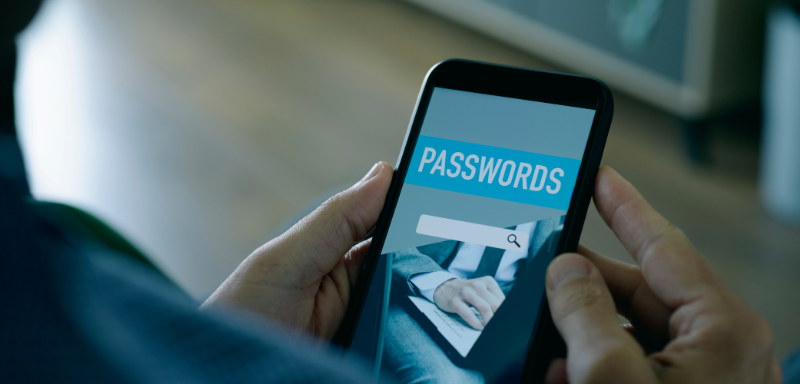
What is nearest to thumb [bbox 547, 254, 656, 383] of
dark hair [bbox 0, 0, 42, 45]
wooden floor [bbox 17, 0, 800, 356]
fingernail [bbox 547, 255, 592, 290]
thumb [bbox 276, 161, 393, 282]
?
fingernail [bbox 547, 255, 592, 290]

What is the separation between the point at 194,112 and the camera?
5.68ft

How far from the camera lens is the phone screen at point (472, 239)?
18.2 inches

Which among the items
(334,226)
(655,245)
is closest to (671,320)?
(655,245)

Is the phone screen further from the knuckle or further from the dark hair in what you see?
the dark hair

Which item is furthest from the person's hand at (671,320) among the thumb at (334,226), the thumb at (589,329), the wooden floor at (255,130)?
the wooden floor at (255,130)

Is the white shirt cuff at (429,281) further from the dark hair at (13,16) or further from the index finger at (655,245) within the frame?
the dark hair at (13,16)

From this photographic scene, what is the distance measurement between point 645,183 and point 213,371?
4.44ft

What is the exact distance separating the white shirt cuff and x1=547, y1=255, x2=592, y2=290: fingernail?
0.09 metres

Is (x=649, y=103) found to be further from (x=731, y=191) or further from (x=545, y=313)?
(x=545, y=313)

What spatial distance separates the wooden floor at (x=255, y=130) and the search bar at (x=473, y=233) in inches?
29.1

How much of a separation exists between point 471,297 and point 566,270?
3.3 inches

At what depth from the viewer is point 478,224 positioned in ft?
1.66

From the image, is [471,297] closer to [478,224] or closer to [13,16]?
[478,224]

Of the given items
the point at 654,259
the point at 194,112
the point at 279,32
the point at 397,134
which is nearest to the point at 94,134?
the point at 194,112
